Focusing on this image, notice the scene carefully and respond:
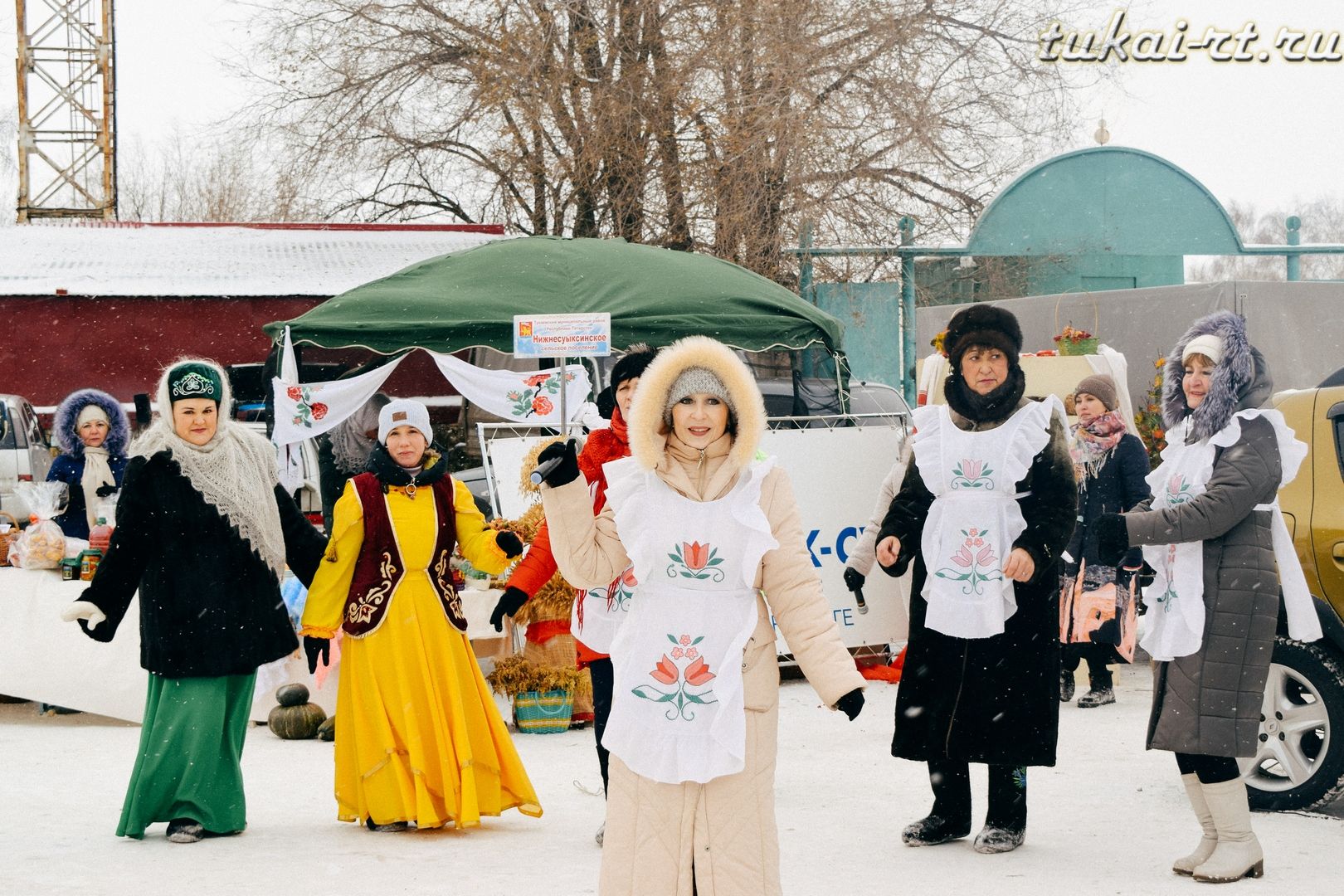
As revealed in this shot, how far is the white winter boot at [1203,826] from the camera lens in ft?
17.0

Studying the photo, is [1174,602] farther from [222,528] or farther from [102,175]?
[102,175]

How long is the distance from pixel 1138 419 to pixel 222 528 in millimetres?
7819

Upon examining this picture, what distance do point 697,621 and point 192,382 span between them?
2944mm

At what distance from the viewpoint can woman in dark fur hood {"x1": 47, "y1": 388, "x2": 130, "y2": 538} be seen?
10.0 m

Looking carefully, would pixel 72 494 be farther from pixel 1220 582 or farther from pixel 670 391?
pixel 1220 582

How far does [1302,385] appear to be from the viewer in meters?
14.1

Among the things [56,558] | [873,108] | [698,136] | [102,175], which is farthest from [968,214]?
[102,175]

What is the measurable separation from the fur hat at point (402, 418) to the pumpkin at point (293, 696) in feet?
9.23

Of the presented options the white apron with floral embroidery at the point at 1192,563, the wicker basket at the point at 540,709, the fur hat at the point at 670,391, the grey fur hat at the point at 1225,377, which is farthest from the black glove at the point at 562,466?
the wicker basket at the point at 540,709

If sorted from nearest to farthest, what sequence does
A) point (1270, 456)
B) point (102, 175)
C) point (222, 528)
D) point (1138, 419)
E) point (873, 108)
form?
point (1270, 456), point (222, 528), point (1138, 419), point (873, 108), point (102, 175)

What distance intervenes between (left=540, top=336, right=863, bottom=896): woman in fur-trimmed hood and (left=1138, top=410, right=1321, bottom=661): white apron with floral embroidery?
5.61 ft

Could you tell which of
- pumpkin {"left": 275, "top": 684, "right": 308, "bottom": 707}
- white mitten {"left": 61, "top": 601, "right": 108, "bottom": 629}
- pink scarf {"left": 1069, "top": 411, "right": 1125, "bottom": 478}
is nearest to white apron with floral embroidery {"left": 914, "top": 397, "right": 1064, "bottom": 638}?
pink scarf {"left": 1069, "top": 411, "right": 1125, "bottom": 478}

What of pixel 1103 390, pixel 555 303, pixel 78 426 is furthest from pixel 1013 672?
pixel 78 426

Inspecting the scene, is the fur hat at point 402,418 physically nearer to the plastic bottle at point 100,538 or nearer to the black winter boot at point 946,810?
the black winter boot at point 946,810
